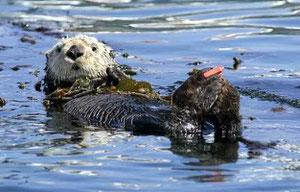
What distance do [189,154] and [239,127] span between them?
24.2 inches

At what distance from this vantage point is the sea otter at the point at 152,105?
262 inches

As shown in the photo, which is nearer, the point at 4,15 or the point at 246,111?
the point at 246,111

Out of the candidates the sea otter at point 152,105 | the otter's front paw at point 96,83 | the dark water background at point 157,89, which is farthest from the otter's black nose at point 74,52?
the dark water background at point 157,89

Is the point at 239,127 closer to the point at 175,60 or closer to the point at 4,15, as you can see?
the point at 175,60

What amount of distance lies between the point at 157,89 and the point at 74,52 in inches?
53.3

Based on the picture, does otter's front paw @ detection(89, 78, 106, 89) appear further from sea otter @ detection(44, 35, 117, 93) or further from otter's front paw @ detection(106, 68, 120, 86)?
sea otter @ detection(44, 35, 117, 93)

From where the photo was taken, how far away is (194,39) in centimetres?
1325

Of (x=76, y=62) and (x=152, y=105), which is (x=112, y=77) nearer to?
(x=76, y=62)

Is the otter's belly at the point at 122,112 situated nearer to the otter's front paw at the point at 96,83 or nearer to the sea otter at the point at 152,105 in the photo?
the sea otter at the point at 152,105

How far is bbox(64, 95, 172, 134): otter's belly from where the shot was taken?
684 centimetres

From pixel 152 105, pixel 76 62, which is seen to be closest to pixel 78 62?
pixel 76 62

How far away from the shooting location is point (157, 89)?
9.61 metres

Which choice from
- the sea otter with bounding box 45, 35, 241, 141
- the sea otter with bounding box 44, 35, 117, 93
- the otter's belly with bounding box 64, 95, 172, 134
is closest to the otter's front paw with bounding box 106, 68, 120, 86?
the sea otter with bounding box 45, 35, 241, 141

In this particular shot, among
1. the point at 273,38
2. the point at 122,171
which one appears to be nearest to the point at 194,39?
the point at 273,38
